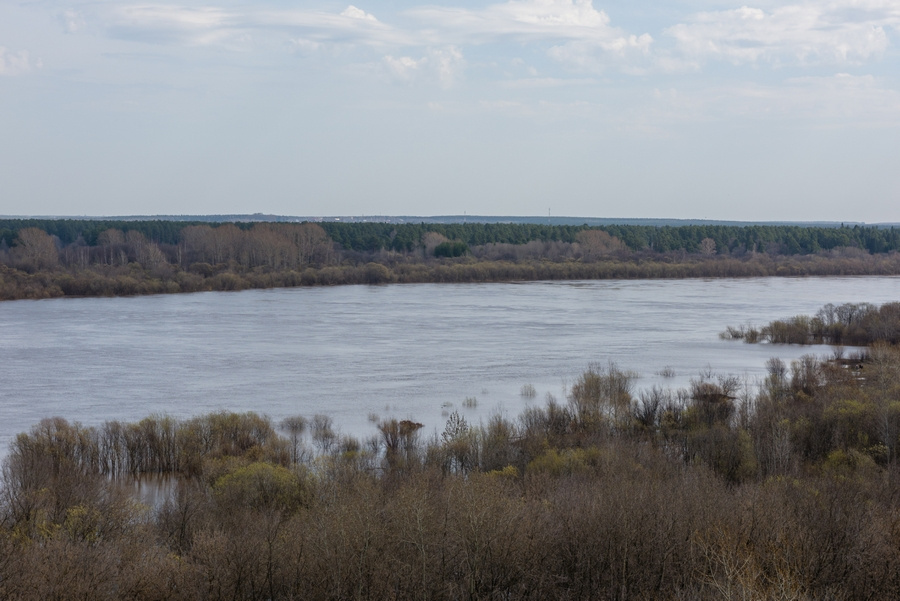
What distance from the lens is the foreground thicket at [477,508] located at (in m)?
6.84

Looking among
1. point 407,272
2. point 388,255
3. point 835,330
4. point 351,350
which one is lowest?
point 351,350

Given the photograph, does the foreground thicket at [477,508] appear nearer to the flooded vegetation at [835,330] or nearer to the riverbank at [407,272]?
the flooded vegetation at [835,330]

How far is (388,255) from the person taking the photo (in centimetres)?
5222

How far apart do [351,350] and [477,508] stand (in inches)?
571

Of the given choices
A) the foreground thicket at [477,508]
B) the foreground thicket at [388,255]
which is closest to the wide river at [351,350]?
the foreground thicket at [477,508]

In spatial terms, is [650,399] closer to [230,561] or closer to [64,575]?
[230,561]

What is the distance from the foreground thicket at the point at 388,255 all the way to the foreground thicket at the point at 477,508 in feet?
91.1

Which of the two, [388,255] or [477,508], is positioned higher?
[388,255]

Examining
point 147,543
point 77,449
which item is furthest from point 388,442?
point 147,543

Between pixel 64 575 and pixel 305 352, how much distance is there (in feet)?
51.0

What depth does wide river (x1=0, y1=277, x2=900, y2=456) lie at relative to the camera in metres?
16.1

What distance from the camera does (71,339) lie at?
23266mm

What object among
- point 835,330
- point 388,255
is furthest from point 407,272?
point 835,330

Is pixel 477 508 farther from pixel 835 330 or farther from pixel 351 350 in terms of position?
pixel 835 330
